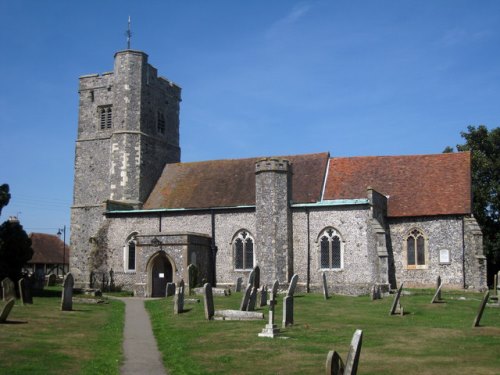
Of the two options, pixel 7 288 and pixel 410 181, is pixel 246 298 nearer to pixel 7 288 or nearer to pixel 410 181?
pixel 7 288

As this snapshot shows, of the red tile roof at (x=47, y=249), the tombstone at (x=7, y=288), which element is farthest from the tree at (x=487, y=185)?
the red tile roof at (x=47, y=249)

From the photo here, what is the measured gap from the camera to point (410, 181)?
35.3m

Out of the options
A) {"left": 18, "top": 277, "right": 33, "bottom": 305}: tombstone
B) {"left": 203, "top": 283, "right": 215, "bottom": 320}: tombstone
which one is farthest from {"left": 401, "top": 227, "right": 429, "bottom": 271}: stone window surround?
{"left": 18, "top": 277, "right": 33, "bottom": 305}: tombstone

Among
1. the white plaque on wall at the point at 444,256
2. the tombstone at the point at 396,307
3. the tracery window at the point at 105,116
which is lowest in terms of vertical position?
the tombstone at the point at 396,307

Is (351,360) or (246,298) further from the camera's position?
(246,298)

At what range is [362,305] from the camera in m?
24.3

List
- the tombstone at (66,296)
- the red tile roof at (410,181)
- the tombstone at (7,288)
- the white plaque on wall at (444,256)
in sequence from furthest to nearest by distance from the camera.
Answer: the red tile roof at (410,181) → the white plaque on wall at (444,256) → the tombstone at (66,296) → the tombstone at (7,288)

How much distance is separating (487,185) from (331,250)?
1597 cm

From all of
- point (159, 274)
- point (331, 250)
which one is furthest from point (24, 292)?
point (331, 250)

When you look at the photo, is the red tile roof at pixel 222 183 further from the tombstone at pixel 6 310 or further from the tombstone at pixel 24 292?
the tombstone at pixel 6 310

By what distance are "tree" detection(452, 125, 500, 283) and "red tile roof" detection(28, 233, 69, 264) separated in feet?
138

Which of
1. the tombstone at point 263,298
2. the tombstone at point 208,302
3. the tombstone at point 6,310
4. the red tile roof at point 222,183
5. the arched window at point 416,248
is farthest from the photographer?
the red tile roof at point 222,183

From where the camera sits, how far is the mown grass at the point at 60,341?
37.4ft

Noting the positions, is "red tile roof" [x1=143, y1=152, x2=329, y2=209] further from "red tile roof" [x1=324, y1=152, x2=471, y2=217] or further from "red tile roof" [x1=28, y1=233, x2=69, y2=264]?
"red tile roof" [x1=28, y1=233, x2=69, y2=264]
